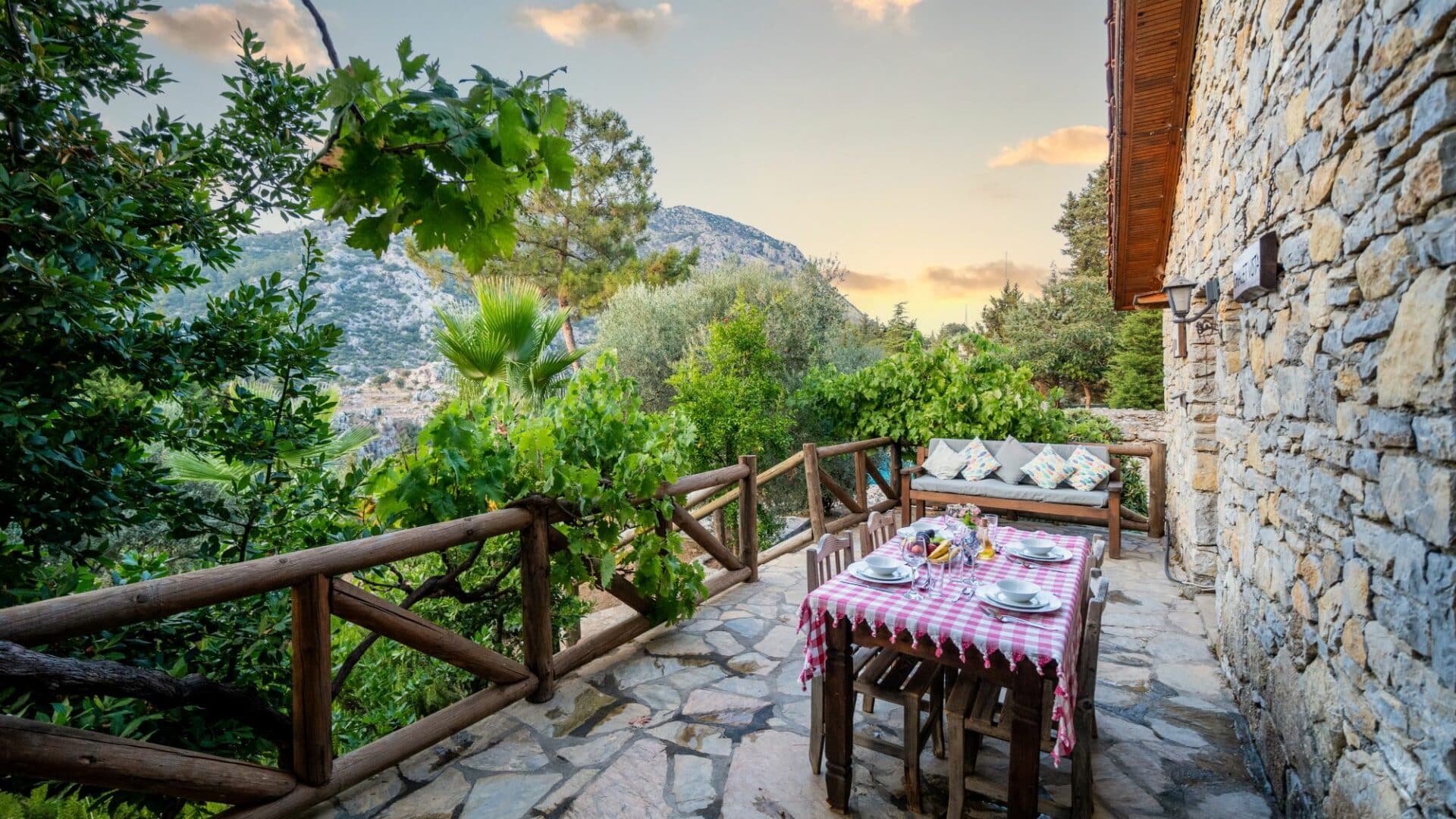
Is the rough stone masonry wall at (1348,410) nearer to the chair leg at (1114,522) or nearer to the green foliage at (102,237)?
the chair leg at (1114,522)

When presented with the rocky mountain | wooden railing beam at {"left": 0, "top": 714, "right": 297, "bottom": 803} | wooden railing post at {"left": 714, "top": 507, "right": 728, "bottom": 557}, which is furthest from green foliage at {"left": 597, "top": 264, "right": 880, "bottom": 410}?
the rocky mountain

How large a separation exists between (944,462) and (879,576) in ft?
12.6

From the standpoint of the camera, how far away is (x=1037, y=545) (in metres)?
2.60

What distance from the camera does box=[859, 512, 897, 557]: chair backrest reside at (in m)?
2.66

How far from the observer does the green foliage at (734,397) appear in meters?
5.69

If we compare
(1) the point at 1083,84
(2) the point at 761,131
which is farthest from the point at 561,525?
(2) the point at 761,131

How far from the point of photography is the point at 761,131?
42.8 feet

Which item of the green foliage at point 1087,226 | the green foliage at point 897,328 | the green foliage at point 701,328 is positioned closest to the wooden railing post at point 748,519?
the green foliage at point 701,328

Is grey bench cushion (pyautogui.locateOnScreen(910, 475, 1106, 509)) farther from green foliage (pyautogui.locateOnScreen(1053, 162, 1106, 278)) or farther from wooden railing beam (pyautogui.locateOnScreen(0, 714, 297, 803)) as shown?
green foliage (pyautogui.locateOnScreen(1053, 162, 1106, 278))

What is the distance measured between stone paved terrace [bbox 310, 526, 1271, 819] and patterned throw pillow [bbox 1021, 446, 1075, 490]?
195 centimetres

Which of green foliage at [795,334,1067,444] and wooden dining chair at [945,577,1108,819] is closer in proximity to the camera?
wooden dining chair at [945,577,1108,819]

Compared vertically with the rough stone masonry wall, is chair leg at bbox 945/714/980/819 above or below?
below

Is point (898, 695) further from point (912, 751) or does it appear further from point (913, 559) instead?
point (913, 559)

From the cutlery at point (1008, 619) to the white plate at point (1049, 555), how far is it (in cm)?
64
